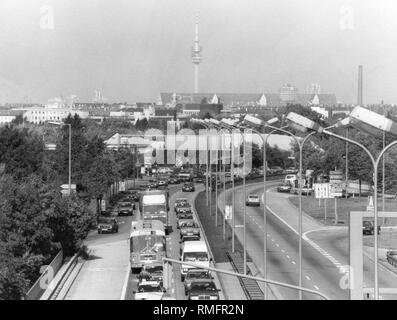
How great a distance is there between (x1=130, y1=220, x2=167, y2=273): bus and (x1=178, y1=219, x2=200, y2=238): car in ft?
23.9

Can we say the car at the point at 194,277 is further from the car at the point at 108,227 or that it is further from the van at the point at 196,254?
the car at the point at 108,227

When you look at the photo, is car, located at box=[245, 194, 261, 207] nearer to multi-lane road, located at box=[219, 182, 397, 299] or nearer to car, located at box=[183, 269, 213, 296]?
multi-lane road, located at box=[219, 182, 397, 299]

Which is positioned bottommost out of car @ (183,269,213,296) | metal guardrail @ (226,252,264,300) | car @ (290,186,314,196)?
metal guardrail @ (226,252,264,300)

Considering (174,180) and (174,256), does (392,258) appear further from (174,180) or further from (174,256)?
(174,180)

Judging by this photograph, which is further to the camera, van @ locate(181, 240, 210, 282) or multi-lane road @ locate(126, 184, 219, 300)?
van @ locate(181, 240, 210, 282)

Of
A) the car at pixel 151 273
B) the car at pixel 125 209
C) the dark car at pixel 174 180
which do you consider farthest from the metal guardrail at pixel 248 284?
the dark car at pixel 174 180

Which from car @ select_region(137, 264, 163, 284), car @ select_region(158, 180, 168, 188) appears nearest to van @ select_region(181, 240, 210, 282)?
car @ select_region(137, 264, 163, 284)

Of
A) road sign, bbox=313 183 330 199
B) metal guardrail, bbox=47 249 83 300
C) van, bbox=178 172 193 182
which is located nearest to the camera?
metal guardrail, bbox=47 249 83 300

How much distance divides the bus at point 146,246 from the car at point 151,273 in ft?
3.19

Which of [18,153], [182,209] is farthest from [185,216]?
[18,153]
